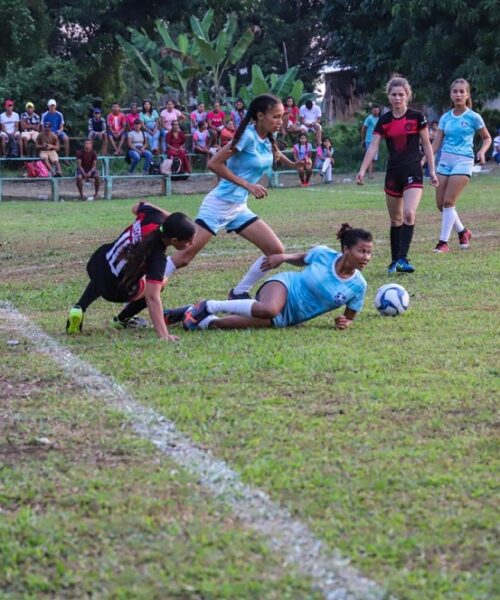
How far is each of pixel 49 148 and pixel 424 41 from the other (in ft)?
44.6

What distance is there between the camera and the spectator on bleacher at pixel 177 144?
2759 centimetres

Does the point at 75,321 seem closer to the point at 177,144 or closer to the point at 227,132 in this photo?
the point at 177,144

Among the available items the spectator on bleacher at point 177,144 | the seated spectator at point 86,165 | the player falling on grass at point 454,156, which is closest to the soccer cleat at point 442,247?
the player falling on grass at point 454,156

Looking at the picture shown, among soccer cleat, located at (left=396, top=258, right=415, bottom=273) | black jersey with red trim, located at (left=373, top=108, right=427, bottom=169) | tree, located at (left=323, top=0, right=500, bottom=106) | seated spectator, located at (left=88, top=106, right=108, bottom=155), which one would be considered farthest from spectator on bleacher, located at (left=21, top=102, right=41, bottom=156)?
soccer cleat, located at (left=396, top=258, right=415, bottom=273)

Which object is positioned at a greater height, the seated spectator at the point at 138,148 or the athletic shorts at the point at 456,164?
the athletic shorts at the point at 456,164

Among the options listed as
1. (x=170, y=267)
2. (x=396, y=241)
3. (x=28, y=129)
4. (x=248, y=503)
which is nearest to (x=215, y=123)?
(x=28, y=129)

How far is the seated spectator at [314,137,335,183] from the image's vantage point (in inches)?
1188

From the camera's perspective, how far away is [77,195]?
27016 millimetres

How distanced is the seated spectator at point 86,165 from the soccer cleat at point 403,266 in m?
16.3

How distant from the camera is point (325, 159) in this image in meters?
30.4

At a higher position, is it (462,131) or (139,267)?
(462,131)

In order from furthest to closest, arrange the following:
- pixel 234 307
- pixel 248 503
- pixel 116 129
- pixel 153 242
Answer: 1. pixel 116 129
2. pixel 234 307
3. pixel 153 242
4. pixel 248 503

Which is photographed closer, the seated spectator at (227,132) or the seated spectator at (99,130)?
the seated spectator at (227,132)

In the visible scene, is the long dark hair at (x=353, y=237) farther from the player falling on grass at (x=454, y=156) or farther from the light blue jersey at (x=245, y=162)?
the player falling on grass at (x=454, y=156)
